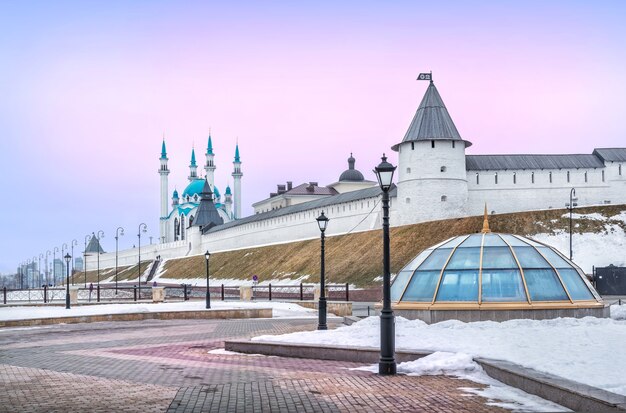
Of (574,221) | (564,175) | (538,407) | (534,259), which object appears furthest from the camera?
(564,175)

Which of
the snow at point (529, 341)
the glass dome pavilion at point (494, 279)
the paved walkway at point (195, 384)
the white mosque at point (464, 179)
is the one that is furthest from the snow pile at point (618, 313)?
the white mosque at point (464, 179)

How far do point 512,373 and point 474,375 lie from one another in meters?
1.14

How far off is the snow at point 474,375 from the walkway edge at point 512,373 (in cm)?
11

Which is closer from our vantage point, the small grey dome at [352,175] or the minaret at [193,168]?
the small grey dome at [352,175]

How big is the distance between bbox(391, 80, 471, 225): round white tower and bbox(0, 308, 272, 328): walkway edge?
42326 mm

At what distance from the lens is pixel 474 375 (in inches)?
436

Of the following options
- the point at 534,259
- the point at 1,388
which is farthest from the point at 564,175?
the point at 1,388

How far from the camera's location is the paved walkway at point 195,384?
9.00 m

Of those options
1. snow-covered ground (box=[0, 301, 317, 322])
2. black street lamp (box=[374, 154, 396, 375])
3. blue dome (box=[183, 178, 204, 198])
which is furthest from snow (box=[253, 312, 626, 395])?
blue dome (box=[183, 178, 204, 198])

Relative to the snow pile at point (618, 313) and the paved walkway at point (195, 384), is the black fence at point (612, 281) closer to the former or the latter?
the snow pile at point (618, 313)

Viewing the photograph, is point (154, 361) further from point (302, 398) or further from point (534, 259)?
point (534, 259)

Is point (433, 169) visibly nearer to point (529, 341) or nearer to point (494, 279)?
point (494, 279)

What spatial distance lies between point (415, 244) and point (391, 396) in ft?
174

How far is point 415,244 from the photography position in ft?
204
